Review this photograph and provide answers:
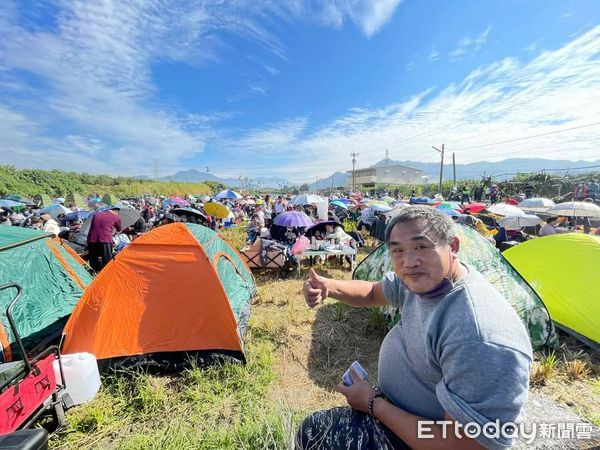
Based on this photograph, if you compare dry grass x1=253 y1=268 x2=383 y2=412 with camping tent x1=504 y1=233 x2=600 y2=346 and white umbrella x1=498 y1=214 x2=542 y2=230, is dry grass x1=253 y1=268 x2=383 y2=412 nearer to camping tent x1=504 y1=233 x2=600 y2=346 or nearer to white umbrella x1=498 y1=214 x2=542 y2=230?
camping tent x1=504 y1=233 x2=600 y2=346

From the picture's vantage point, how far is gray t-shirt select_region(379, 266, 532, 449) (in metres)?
0.93

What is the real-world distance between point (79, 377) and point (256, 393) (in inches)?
73.2

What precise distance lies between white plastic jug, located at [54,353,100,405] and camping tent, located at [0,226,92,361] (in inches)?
24.0

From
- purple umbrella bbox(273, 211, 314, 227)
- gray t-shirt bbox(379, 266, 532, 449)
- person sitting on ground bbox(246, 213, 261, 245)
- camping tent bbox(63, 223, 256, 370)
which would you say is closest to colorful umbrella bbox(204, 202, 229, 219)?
person sitting on ground bbox(246, 213, 261, 245)

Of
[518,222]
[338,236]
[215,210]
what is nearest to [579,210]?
[518,222]

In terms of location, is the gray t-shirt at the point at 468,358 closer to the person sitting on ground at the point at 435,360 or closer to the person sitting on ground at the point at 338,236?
the person sitting on ground at the point at 435,360

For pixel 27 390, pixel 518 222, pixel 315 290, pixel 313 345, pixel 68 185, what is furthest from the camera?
pixel 68 185

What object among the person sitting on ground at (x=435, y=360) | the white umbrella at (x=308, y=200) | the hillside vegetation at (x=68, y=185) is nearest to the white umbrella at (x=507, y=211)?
the white umbrella at (x=308, y=200)

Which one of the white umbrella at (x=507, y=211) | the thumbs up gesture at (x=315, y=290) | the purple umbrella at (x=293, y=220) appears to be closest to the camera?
the thumbs up gesture at (x=315, y=290)

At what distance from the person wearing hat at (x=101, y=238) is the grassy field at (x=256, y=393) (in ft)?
13.9

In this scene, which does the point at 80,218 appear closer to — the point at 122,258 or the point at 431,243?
the point at 122,258

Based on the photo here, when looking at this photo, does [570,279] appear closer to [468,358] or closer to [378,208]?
[468,358]

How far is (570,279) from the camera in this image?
3861 millimetres

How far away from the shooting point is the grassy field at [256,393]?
2.47 m
